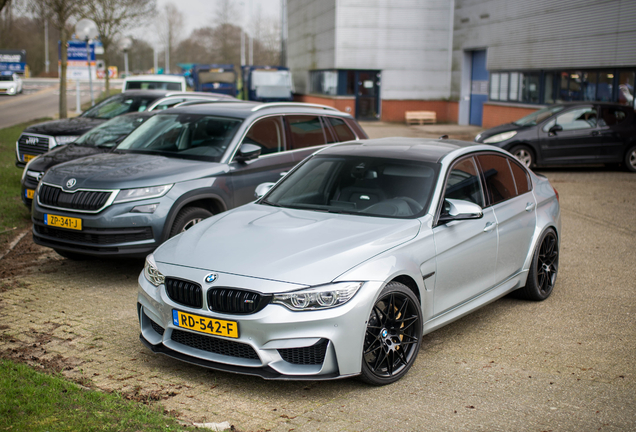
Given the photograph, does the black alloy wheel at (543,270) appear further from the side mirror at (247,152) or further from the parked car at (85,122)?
the parked car at (85,122)

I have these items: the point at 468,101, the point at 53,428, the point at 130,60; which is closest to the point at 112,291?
the point at 53,428

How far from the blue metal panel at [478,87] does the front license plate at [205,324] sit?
95.3 ft

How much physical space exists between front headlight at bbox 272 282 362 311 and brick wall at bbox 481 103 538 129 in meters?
23.1

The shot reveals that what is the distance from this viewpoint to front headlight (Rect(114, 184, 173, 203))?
21.2 ft

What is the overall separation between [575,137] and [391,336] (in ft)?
41.4

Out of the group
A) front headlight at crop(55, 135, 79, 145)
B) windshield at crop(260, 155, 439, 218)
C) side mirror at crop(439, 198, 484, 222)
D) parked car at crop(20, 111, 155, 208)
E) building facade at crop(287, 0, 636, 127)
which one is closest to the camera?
side mirror at crop(439, 198, 484, 222)

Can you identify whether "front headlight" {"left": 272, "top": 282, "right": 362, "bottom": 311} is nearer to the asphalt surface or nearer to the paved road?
the asphalt surface

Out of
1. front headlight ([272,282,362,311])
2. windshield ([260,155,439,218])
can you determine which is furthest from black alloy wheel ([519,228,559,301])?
front headlight ([272,282,362,311])

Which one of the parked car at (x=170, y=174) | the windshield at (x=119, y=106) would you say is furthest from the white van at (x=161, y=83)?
the parked car at (x=170, y=174)

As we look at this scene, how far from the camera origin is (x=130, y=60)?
102625 mm

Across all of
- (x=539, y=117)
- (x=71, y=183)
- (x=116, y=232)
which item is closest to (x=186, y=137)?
(x=71, y=183)

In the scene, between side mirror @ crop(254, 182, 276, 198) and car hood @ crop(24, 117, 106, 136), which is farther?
car hood @ crop(24, 117, 106, 136)

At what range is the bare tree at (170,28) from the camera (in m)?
101

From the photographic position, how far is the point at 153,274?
456 centimetres
